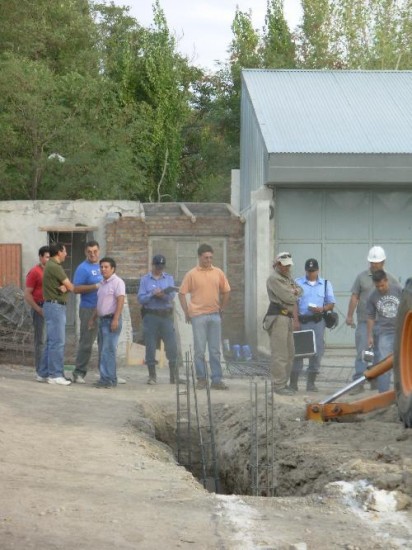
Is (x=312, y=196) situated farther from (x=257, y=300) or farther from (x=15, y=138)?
(x=15, y=138)

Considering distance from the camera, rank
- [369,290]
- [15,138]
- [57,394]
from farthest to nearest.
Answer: [15,138], [369,290], [57,394]

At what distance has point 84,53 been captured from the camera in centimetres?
3706

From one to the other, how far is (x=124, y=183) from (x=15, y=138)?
13.6 feet

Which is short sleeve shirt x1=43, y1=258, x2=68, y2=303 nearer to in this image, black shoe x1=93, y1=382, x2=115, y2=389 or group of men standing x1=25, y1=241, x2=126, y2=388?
group of men standing x1=25, y1=241, x2=126, y2=388

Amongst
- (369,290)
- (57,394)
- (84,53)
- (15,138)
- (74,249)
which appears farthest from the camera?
(84,53)

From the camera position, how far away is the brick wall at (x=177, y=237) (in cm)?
2412

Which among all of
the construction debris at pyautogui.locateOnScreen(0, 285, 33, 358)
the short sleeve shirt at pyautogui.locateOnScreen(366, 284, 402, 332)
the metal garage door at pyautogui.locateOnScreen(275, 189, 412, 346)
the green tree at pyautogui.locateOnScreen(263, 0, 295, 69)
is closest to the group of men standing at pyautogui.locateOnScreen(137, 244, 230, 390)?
the short sleeve shirt at pyautogui.locateOnScreen(366, 284, 402, 332)

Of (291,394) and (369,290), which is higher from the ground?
(369,290)

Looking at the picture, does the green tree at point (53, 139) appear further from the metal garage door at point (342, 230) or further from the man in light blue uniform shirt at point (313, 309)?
the man in light blue uniform shirt at point (313, 309)

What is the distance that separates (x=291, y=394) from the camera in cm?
1418

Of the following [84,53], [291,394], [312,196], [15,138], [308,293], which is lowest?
[291,394]

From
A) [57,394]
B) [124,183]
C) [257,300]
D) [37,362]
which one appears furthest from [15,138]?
[57,394]

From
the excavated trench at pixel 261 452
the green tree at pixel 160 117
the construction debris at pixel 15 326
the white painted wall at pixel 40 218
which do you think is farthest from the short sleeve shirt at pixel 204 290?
the green tree at pixel 160 117

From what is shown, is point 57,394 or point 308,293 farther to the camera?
point 308,293
